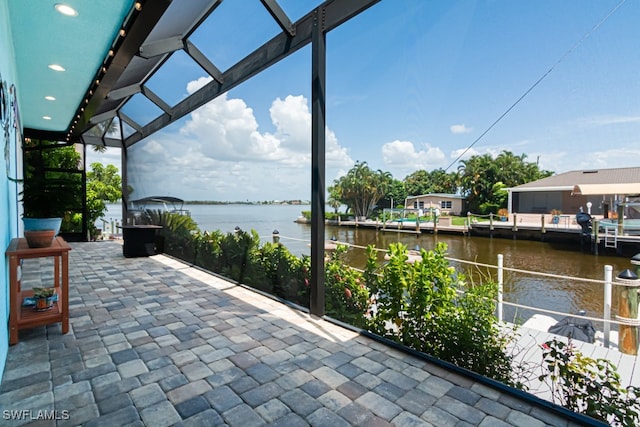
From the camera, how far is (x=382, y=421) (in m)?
1.70

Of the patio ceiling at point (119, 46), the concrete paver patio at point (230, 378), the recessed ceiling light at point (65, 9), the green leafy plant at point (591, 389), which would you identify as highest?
the patio ceiling at point (119, 46)

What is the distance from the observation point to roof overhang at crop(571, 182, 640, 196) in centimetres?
151

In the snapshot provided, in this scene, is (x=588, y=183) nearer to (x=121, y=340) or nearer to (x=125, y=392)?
(x=125, y=392)

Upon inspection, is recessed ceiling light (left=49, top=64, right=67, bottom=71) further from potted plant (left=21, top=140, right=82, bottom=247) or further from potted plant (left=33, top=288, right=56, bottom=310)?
potted plant (left=33, top=288, right=56, bottom=310)

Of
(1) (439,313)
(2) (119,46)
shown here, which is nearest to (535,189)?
(1) (439,313)

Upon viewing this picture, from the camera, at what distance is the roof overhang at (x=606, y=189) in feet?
4.96

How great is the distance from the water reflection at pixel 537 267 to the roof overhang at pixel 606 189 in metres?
0.36

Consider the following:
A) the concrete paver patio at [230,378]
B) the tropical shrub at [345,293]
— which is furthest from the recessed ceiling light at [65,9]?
the tropical shrub at [345,293]

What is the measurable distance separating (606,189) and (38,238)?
3962 millimetres

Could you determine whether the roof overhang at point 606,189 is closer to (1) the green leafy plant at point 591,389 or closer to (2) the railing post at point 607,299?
(2) the railing post at point 607,299

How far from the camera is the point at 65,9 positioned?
2.67m

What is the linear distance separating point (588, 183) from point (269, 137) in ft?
12.1

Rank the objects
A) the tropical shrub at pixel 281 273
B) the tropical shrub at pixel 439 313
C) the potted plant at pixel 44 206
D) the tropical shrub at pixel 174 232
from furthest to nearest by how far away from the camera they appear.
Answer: the tropical shrub at pixel 174 232
the tropical shrub at pixel 281 273
the potted plant at pixel 44 206
the tropical shrub at pixel 439 313

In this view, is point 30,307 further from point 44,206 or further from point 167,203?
point 167,203
